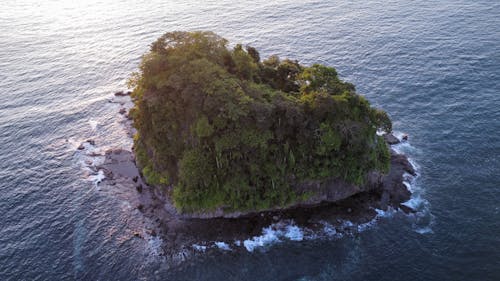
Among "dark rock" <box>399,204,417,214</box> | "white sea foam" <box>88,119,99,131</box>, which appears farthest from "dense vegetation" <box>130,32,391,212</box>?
"white sea foam" <box>88,119,99,131</box>

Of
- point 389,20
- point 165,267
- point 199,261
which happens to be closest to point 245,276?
point 199,261

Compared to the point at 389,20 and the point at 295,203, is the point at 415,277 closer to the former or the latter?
the point at 295,203

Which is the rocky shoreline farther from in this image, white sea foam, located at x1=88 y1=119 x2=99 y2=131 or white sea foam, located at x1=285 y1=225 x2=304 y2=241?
white sea foam, located at x1=88 y1=119 x2=99 y2=131

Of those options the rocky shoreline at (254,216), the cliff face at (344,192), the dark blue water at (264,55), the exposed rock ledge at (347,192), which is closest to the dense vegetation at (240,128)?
the cliff face at (344,192)

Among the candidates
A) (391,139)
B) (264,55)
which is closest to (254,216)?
(391,139)

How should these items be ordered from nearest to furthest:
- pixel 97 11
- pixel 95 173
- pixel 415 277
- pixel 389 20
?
pixel 415 277, pixel 95 173, pixel 389 20, pixel 97 11

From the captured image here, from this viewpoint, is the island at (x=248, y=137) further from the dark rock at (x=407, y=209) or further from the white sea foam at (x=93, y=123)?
the white sea foam at (x=93, y=123)

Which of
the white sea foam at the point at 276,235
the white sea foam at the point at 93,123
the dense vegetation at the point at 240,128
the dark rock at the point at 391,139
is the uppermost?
the dense vegetation at the point at 240,128
